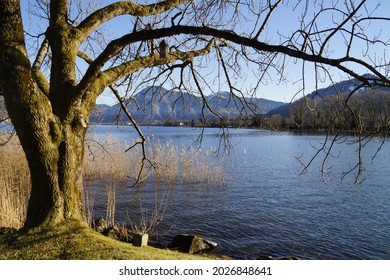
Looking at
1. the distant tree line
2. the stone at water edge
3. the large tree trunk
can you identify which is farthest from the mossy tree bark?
the stone at water edge

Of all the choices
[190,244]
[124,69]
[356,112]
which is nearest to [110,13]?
[124,69]

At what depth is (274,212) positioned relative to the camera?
10180mm

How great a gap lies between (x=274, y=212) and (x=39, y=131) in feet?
25.1

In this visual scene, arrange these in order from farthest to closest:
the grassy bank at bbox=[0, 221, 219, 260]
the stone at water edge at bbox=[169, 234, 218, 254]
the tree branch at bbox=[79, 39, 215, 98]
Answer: the stone at water edge at bbox=[169, 234, 218, 254], the tree branch at bbox=[79, 39, 215, 98], the grassy bank at bbox=[0, 221, 219, 260]

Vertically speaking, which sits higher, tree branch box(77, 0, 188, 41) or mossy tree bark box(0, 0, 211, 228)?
tree branch box(77, 0, 188, 41)

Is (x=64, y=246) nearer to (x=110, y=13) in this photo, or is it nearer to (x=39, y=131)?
(x=39, y=131)

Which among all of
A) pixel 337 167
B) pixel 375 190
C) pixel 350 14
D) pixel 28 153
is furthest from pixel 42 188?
pixel 337 167

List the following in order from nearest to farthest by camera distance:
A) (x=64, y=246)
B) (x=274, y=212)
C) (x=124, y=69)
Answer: (x=64, y=246), (x=124, y=69), (x=274, y=212)

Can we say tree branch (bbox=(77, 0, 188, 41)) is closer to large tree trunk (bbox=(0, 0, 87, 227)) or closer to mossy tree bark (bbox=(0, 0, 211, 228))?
mossy tree bark (bbox=(0, 0, 211, 228))

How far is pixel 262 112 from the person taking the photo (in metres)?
5.91

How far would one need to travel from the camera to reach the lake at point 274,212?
7.67 meters

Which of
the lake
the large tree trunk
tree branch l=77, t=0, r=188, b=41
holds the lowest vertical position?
the lake

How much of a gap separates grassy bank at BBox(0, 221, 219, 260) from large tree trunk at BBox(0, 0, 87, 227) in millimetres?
189

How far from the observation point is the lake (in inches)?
302
